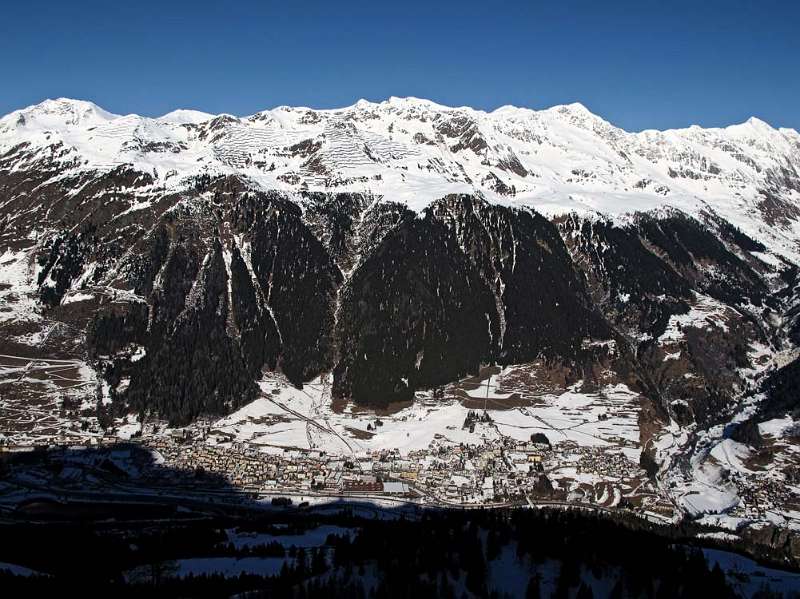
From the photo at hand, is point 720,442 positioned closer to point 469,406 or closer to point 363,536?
point 469,406

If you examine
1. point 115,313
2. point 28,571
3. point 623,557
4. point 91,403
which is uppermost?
point 115,313

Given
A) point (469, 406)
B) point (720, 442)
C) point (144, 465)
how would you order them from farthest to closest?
point (469, 406) → point (720, 442) → point (144, 465)

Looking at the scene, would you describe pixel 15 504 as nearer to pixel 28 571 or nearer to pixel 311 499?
pixel 28 571

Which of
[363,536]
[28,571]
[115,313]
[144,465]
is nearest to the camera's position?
[28,571]

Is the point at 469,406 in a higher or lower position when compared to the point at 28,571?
higher

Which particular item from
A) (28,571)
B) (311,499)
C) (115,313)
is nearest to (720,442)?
(311,499)

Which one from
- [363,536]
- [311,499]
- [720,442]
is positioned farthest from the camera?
[720,442]

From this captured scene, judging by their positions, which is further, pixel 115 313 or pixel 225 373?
pixel 115 313

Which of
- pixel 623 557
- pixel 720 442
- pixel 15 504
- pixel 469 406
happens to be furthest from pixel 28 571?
pixel 720 442

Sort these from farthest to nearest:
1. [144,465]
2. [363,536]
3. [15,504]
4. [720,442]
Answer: [720,442], [144,465], [15,504], [363,536]
